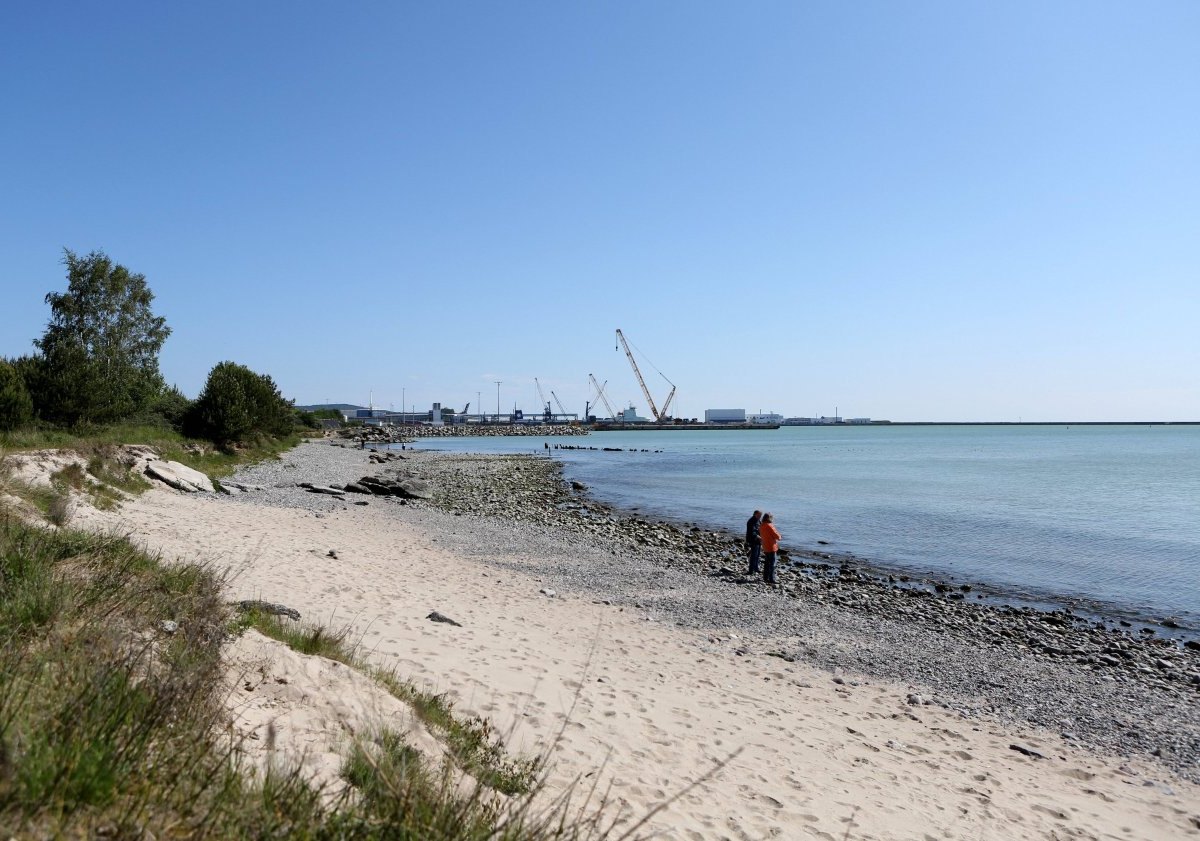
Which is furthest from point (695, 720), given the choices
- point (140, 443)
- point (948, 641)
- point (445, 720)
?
point (140, 443)

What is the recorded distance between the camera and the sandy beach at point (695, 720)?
19.8 feet

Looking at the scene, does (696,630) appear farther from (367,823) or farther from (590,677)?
(367,823)

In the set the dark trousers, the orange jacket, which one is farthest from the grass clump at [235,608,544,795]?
the dark trousers

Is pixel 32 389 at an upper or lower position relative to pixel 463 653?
upper

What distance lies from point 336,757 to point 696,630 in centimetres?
916

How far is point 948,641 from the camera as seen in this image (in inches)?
542

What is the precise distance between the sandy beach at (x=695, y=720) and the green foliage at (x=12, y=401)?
14.9 m

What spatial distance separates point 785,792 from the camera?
6543 millimetres

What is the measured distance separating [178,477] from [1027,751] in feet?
81.4

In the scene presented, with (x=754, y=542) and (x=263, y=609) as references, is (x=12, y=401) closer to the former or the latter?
(x=263, y=609)

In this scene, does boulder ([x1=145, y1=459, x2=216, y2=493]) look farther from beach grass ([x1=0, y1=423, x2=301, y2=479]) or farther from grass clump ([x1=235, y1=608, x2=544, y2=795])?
grass clump ([x1=235, y1=608, x2=544, y2=795])

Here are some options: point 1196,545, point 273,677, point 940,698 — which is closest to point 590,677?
point 273,677

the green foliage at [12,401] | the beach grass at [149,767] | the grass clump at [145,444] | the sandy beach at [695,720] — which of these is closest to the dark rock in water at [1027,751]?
the sandy beach at [695,720]

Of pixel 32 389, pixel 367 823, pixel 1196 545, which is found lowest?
pixel 1196 545
